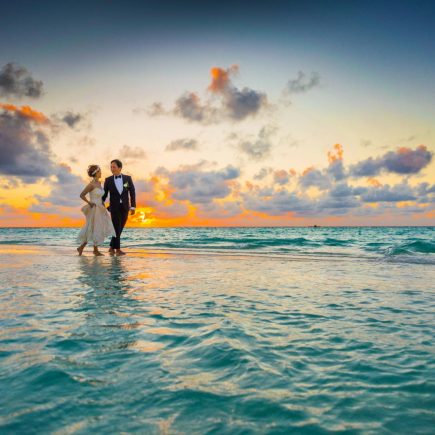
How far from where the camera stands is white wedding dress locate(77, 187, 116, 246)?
11055mm

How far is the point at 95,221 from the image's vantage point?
11.0 m

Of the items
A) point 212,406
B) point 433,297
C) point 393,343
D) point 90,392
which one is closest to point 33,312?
point 90,392

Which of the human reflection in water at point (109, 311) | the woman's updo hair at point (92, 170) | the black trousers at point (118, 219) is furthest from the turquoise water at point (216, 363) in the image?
the black trousers at point (118, 219)

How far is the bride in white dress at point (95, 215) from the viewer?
11.0 m

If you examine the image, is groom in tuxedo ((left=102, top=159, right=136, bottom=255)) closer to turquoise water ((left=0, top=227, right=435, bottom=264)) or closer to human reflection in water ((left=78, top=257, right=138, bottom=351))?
turquoise water ((left=0, top=227, right=435, bottom=264))

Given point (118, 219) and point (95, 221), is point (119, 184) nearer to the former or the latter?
point (118, 219)

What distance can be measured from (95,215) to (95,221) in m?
0.18

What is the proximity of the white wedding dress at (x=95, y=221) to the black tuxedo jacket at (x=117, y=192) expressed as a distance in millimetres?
478

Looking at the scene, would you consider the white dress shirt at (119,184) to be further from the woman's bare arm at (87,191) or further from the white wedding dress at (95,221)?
the woman's bare arm at (87,191)

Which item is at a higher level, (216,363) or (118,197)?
(118,197)

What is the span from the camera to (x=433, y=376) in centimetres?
212

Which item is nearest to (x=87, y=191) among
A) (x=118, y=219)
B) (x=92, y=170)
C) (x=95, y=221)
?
(x=92, y=170)

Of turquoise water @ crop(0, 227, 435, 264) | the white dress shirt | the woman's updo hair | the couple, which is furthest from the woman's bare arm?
turquoise water @ crop(0, 227, 435, 264)

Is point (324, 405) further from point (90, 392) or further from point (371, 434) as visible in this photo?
point (90, 392)
